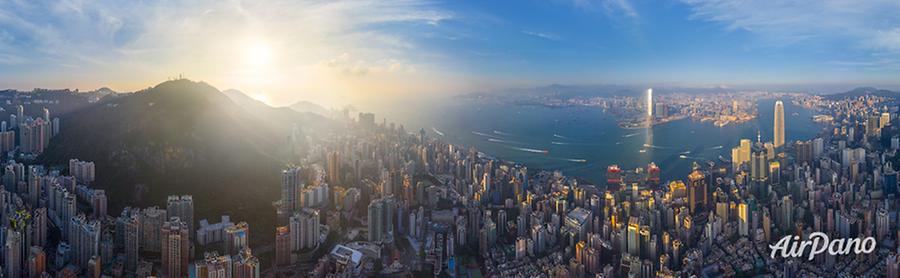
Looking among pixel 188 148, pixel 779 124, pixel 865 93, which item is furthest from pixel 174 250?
pixel 865 93

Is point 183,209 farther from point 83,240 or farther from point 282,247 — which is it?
point 282,247

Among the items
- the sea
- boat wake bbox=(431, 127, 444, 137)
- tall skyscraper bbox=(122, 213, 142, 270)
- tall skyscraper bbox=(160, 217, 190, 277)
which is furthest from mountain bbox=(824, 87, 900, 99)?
tall skyscraper bbox=(122, 213, 142, 270)

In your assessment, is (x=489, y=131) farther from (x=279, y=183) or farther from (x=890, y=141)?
(x=890, y=141)

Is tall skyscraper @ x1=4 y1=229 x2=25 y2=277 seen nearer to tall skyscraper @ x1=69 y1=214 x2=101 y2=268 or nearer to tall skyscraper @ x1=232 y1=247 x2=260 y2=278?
tall skyscraper @ x1=69 y1=214 x2=101 y2=268

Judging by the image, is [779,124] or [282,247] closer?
[282,247]

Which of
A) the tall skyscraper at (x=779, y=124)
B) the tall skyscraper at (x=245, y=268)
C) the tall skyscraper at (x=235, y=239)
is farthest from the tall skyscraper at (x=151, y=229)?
the tall skyscraper at (x=779, y=124)

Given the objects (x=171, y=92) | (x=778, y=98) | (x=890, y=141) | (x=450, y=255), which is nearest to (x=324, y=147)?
(x=171, y=92)
